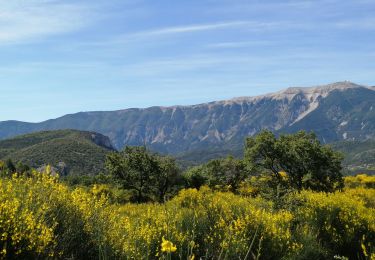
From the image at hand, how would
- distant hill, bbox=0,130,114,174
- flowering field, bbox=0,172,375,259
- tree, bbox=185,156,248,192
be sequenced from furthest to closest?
1. distant hill, bbox=0,130,114,174
2. tree, bbox=185,156,248,192
3. flowering field, bbox=0,172,375,259

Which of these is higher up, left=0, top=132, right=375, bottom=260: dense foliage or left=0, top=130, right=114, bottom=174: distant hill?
left=0, top=132, right=375, bottom=260: dense foliage

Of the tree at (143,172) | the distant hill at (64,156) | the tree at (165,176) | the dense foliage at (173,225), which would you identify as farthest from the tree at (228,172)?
the distant hill at (64,156)

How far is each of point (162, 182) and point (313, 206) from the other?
1453 inches

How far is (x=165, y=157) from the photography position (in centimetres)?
5353

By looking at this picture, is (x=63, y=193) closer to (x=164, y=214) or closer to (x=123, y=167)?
(x=164, y=214)

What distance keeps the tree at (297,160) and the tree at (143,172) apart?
36.0ft

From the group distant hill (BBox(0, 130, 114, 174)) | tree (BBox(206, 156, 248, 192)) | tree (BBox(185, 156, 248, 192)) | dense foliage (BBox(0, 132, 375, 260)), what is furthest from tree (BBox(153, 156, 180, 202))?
distant hill (BBox(0, 130, 114, 174))

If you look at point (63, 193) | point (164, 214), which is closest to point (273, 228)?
point (164, 214)

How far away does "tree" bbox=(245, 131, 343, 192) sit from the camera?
42281 mm

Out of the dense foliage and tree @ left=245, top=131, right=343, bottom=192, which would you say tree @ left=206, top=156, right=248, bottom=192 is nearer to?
tree @ left=245, top=131, right=343, bottom=192

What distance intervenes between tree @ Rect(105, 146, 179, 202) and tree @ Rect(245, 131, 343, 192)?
11.0 meters

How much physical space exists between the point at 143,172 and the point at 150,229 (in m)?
41.1

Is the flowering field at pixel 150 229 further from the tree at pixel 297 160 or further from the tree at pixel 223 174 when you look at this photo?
the tree at pixel 223 174

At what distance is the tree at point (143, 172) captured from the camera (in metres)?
50.7
